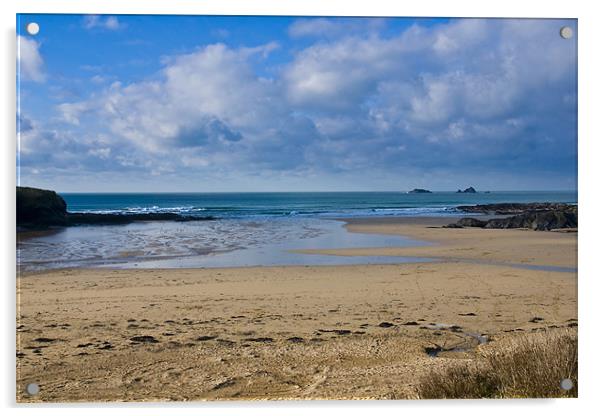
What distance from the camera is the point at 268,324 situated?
414cm

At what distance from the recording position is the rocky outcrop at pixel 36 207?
3.83 meters

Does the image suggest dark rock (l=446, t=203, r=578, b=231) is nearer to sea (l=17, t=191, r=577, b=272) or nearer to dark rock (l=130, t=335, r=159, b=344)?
sea (l=17, t=191, r=577, b=272)

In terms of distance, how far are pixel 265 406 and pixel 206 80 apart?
98.5 inches

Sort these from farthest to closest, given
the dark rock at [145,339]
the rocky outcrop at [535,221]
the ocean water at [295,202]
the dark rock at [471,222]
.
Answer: the dark rock at [471,222]
the ocean water at [295,202]
the rocky outcrop at [535,221]
the dark rock at [145,339]

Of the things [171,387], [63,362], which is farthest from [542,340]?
[63,362]

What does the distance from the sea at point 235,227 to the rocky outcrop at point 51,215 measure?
5 cm

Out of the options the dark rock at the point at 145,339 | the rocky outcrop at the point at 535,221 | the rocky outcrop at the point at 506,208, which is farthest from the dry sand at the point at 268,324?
the rocky outcrop at the point at 506,208

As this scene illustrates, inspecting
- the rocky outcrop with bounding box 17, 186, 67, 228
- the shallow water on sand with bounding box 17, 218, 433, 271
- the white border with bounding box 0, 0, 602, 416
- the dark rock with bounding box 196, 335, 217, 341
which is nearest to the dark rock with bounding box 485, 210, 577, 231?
the white border with bounding box 0, 0, 602, 416

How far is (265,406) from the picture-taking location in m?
3.74

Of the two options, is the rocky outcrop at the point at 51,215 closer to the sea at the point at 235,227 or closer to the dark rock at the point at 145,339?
the sea at the point at 235,227

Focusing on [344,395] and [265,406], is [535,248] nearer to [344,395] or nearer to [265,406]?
[344,395]

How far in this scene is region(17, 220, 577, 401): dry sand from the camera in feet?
12.3

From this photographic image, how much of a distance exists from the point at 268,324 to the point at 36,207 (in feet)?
6.35

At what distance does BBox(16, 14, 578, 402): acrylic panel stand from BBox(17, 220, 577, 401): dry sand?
2 cm
